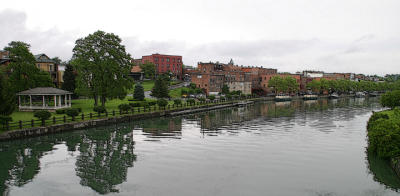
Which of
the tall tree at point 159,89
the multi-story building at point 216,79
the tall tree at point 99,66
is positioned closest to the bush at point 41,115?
the tall tree at point 99,66

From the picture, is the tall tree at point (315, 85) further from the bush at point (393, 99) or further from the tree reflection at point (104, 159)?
the tree reflection at point (104, 159)

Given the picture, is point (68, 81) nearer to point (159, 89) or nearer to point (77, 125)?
point (159, 89)

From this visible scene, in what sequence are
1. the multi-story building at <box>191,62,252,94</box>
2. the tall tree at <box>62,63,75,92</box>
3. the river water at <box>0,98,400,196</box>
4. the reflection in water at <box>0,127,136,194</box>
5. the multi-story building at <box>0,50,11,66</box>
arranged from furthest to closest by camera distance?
the multi-story building at <box>191,62,252,94</box> → the tall tree at <box>62,63,75,92</box> → the multi-story building at <box>0,50,11,66</box> → the reflection in water at <box>0,127,136,194</box> → the river water at <box>0,98,400,196</box>

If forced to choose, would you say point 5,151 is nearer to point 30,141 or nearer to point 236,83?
point 30,141

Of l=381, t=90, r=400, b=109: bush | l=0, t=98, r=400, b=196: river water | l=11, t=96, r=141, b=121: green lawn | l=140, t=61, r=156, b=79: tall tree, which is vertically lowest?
l=0, t=98, r=400, b=196: river water

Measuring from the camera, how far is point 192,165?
70.2 feet

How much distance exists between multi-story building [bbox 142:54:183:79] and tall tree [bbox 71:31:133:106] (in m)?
84.5

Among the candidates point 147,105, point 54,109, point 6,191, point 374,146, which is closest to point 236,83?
point 147,105

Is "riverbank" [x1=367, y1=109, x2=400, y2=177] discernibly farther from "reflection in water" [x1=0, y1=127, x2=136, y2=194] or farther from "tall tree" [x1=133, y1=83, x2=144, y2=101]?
"tall tree" [x1=133, y1=83, x2=144, y2=101]

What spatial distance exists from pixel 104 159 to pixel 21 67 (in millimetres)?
33236

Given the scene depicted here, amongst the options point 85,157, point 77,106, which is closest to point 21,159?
point 85,157

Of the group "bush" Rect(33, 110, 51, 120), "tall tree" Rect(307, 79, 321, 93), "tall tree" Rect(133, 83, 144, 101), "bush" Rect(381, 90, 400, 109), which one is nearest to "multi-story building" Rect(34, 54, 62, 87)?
"tall tree" Rect(133, 83, 144, 101)

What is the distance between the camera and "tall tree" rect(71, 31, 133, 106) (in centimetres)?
4753

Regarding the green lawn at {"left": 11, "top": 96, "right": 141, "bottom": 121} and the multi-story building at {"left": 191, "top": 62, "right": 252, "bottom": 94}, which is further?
the multi-story building at {"left": 191, "top": 62, "right": 252, "bottom": 94}
